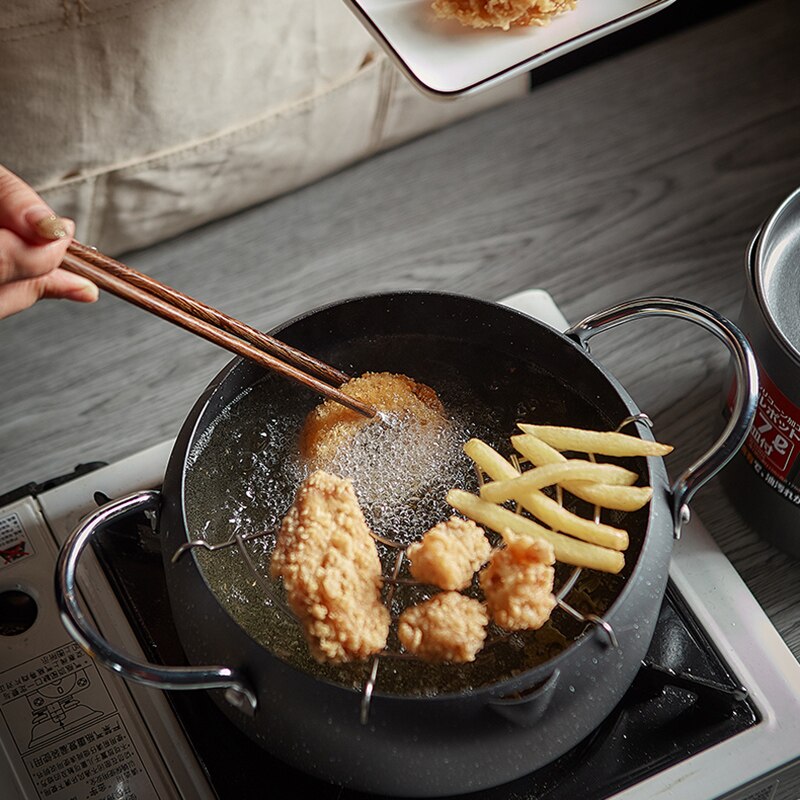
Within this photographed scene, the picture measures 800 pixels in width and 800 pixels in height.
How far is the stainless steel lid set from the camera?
100cm

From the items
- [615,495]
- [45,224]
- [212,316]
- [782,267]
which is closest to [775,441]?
[782,267]

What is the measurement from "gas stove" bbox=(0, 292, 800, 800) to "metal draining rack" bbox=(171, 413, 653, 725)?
0.14 meters

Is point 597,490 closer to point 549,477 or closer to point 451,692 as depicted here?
point 549,477

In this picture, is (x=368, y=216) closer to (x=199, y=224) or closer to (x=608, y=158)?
(x=199, y=224)

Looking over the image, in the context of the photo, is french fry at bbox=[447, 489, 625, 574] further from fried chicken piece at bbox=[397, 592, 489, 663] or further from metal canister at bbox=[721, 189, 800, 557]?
metal canister at bbox=[721, 189, 800, 557]

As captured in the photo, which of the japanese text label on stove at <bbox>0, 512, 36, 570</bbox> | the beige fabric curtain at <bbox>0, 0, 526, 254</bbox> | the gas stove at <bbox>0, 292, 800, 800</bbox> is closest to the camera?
the gas stove at <bbox>0, 292, 800, 800</bbox>

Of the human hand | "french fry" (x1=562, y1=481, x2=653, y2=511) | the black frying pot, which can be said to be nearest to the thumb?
the human hand

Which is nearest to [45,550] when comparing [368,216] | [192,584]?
[192,584]

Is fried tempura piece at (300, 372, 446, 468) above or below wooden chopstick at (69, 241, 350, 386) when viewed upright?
below

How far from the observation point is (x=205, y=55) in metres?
1.30

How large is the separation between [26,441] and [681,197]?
3.21ft

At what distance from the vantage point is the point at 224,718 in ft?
3.12

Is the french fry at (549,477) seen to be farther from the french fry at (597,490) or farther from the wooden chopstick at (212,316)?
the wooden chopstick at (212,316)

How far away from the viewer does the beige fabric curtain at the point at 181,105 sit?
1215mm
